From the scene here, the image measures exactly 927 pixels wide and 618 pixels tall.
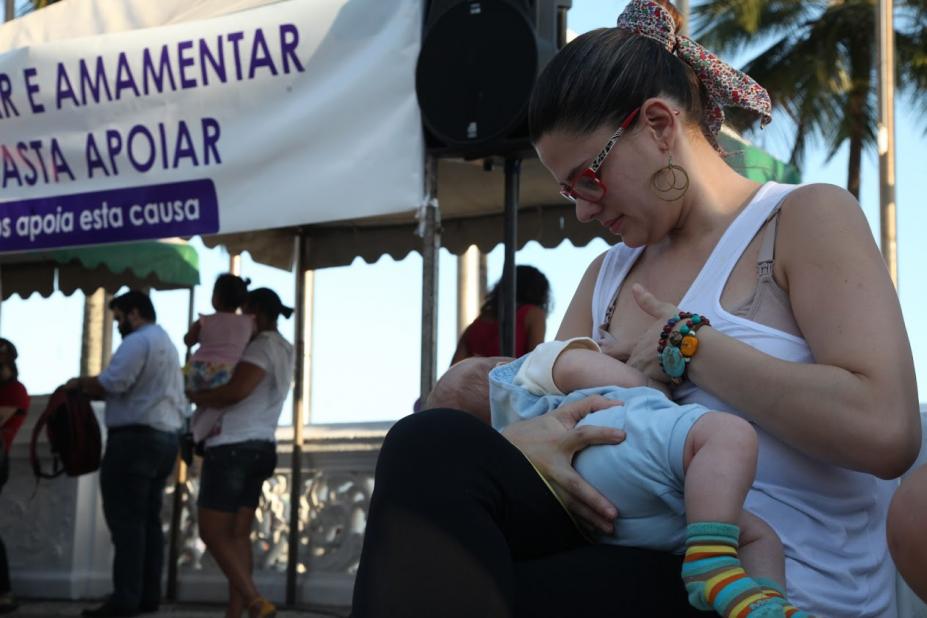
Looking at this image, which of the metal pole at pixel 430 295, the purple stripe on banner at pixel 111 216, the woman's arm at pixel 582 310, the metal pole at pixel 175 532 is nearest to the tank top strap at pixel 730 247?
the woman's arm at pixel 582 310

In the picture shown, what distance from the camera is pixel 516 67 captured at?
404 centimetres

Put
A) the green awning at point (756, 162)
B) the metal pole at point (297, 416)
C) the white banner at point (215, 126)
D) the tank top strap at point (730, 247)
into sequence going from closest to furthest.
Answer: the tank top strap at point (730, 247) < the white banner at point (215, 126) < the green awning at point (756, 162) < the metal pole at point (297, 416)

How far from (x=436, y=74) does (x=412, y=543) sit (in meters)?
2.83

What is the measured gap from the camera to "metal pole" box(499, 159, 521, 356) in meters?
4.40

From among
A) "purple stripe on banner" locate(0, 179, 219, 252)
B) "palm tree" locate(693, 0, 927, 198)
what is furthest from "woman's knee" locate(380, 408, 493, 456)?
"palm tree" locate(693, 0, 927, 198)

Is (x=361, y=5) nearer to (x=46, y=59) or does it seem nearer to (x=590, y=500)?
(x=46, y=59)

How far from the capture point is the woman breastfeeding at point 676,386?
5.04ft

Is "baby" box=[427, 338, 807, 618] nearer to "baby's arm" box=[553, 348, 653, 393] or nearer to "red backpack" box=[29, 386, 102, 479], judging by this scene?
"baby's arm" box=[553, 348, 653, 393]

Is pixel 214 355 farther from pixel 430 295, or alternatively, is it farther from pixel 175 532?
pixel 430 295

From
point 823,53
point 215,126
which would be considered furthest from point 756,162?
point 823,53

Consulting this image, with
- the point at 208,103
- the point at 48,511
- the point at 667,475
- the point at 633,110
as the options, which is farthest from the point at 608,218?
the point at 48,511

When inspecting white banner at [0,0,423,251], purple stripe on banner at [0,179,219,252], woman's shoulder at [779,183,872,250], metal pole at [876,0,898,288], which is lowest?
woman's shoulder at [779,183,872,250]

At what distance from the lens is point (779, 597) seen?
4.76 ft

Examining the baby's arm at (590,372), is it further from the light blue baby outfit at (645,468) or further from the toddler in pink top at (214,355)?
the toddler in pink top at (214,355)
